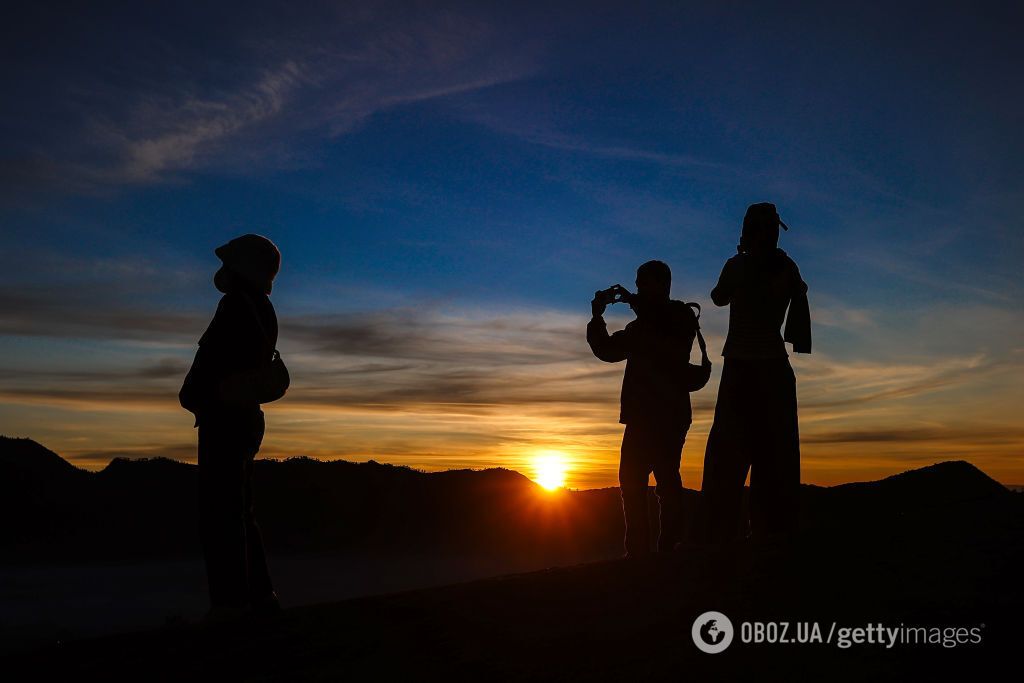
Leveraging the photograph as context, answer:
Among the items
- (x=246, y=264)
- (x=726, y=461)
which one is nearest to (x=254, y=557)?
(x=246, y=264)

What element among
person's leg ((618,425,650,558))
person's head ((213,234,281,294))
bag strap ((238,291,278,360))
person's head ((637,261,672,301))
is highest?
person's head ((637,261,672,301))

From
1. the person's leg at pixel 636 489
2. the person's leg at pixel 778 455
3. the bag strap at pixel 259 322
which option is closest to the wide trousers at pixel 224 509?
the bag strap at pixel 259 322

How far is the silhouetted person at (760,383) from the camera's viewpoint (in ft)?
17.3

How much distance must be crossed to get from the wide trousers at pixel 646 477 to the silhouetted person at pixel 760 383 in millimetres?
801

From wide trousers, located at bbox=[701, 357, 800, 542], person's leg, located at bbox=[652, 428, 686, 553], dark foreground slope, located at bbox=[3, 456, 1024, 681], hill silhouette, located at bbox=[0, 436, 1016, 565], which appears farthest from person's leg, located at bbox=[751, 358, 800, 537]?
hill silhouette, located at bbox=[0, 436, 1016, 565]

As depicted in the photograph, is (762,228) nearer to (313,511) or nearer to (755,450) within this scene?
(755,450)

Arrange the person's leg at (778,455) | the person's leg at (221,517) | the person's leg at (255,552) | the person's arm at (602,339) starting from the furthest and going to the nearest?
the person's arm at (602,339) < the person's leg at (778,455) < the person's leg at (255,552) < the person's leg at (221,517)

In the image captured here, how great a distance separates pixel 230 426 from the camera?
4859 mm

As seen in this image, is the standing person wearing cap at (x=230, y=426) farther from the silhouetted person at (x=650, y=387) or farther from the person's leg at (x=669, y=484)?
the person's leg at (x=669, y=484)

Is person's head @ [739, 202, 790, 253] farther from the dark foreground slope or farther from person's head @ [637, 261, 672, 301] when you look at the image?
the dark foreground slope

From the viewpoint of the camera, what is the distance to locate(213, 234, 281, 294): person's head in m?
5.01

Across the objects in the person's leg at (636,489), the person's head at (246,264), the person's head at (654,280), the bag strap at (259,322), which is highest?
the person's head at (654,280)

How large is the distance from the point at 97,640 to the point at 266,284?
6.81 feet

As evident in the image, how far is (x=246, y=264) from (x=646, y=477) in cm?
313
